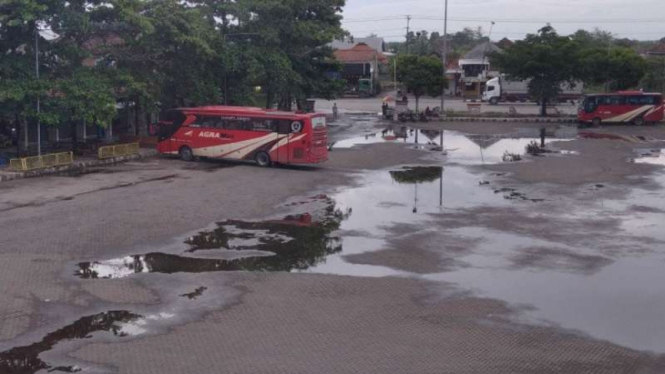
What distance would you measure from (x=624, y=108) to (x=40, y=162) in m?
37.8

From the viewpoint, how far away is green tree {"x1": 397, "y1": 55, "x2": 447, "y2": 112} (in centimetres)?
5519

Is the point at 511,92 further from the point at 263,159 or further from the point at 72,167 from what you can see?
the point at 72,167

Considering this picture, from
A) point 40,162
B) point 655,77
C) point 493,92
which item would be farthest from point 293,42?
point 655,77

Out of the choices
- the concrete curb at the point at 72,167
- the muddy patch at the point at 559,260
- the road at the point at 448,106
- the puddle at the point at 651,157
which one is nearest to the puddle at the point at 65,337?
the muddy patch at the point at 559,260

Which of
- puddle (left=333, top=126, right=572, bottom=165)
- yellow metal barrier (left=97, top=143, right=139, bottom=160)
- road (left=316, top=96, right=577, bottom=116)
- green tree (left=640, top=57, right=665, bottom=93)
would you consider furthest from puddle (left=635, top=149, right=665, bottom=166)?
green tree (left=640, top=57, right=665, bottom=93)

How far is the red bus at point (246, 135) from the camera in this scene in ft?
99.0

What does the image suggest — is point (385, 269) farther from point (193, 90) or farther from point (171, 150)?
point (193, 90)

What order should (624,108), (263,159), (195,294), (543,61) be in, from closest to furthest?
(195,294) < (263,159) < (624,108) < (543,61)

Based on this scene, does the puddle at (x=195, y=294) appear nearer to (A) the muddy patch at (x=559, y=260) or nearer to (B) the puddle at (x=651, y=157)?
(A) the muddy patch at (x=559, y=260)

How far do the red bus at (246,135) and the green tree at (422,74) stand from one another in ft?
83.3

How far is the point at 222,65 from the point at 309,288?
25.1 metres

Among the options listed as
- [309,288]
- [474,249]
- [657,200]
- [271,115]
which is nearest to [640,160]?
[657,200]

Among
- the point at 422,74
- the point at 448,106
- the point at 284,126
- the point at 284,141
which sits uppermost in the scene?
the point at 422,74

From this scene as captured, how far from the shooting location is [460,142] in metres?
41.0
